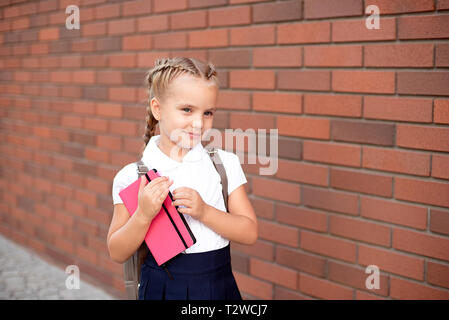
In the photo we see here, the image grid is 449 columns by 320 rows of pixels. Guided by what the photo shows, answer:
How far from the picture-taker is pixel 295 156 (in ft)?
8.96

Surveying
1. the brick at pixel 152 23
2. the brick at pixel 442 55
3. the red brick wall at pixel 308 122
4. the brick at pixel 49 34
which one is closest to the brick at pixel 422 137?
the red brick wall at pixel 308 122

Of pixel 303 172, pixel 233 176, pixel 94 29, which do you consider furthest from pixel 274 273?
pixel 94 29

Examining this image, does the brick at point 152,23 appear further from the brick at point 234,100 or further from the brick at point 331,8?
the brick at point 331,8

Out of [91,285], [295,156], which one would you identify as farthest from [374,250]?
[91,285]

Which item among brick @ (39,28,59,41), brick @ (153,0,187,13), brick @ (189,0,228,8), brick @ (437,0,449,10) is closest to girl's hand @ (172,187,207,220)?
brick @ (437,0,449,10)

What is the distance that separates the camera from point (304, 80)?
→ 2.64 metres

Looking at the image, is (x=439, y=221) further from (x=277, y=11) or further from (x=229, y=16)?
(x=229, y=16)

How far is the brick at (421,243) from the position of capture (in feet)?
7.19

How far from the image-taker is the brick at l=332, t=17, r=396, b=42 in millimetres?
2277

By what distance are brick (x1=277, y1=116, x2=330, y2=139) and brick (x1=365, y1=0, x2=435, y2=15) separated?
1.98 ft

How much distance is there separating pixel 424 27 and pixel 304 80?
2.20 feet

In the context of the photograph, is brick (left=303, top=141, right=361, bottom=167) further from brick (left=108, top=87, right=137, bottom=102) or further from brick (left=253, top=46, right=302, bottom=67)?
brick (left=108, top=87, right=137, bottom=102)

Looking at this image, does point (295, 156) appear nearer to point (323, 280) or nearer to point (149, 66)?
point (323, 280)
